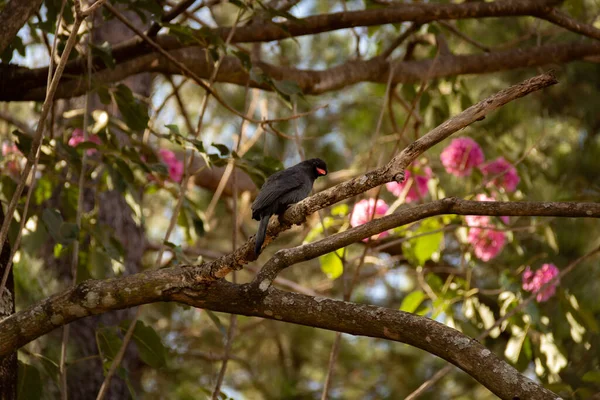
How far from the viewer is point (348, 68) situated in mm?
4234

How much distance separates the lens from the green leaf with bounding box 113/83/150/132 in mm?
3406

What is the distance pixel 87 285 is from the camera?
93.3 inches

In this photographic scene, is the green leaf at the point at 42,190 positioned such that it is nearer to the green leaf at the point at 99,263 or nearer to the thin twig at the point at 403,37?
the green leaf at the point at 99,263

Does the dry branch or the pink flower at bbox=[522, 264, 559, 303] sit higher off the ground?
the pink flower at bbox=[522, 264, 559, 303]

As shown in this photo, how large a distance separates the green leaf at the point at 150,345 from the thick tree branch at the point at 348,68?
3.79 feet

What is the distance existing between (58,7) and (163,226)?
4.85 meters

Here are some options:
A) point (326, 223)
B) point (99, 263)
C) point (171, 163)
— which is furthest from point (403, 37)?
point (99, 263)

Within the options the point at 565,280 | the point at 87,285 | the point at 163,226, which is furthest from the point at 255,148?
the point at 87,285

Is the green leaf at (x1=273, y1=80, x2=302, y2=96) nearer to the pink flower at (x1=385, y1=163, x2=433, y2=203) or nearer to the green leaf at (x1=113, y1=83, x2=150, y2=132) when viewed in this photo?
the green leaf at (x1=113, y1=83, x2=150, y2=132)

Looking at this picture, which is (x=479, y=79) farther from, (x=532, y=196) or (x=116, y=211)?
(x=116, y=211)

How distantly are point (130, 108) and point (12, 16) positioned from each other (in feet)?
2.40

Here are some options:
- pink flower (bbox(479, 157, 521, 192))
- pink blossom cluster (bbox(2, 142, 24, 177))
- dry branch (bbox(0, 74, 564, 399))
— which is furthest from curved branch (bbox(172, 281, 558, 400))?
pink flower (bbox(479, 157, 521, 192))

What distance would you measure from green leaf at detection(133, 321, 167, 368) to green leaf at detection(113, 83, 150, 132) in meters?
0.90

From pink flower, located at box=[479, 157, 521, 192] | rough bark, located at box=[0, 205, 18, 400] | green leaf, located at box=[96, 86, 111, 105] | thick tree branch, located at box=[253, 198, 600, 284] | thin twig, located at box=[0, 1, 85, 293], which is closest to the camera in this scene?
thick tree branch, located at box=[253, 198, 600, 284]
